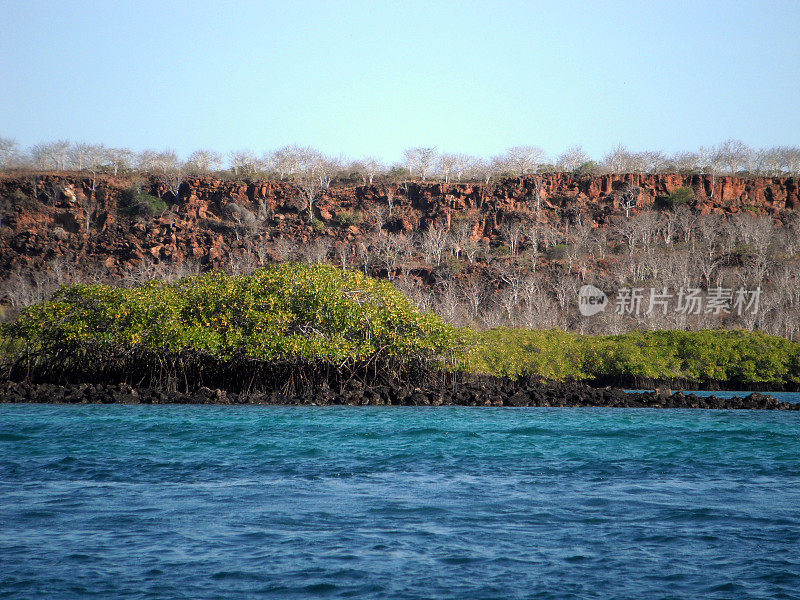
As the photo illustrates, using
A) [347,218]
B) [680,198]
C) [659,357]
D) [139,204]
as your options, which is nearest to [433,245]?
[347,218]

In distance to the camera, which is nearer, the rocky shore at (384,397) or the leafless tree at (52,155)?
the rocky shore at (384,397)

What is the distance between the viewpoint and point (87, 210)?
81875 mm

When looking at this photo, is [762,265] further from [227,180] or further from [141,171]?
[141,171]

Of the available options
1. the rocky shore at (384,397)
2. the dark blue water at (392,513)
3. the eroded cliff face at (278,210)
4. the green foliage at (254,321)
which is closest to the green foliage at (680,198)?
the eroded cliff face at (278,210)

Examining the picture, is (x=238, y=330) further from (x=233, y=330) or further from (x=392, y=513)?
(x=392, y=513)

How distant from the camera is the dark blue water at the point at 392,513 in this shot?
8328 millimetres

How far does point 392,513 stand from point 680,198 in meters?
81.2

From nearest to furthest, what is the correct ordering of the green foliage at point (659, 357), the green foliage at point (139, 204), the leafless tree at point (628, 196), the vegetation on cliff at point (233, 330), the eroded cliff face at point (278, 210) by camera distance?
the vegetation on cliff at point (233, 330) < the green foliage at point (659, 357) < the eroded cliff face at point (278, 210) < the green foliage at point (139, 204) < the leafless tree at point (628, 196)

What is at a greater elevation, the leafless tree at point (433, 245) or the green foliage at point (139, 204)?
the green foliage at point (139, 204)

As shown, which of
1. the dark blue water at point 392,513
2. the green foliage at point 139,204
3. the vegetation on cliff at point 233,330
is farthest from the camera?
the green foliage at point 139,204

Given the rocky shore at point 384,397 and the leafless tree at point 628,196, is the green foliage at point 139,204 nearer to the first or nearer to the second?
the leafless tree at point 628,196

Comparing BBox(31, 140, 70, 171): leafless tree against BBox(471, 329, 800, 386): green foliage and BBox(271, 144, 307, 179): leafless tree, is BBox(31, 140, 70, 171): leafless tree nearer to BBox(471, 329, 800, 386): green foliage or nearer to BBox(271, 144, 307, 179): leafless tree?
BBox(271, 144, 307, 179): leafless tree

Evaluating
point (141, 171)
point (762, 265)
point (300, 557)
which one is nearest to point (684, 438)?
point (300, 557)

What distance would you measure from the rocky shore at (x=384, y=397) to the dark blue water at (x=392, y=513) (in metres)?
7.01
